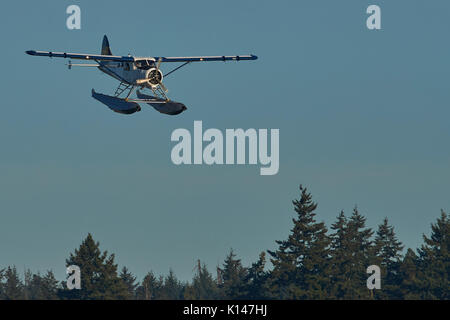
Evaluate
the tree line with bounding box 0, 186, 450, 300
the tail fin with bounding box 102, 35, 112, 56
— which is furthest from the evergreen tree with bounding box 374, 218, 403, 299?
the tail fin with bounding box 102, 35, 112, 56

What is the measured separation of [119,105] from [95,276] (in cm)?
6012

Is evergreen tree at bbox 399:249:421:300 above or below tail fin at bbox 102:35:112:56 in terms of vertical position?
below

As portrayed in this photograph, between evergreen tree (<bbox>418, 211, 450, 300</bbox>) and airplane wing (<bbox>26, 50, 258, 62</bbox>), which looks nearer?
airplane wing (<bbox>26, 50, 258, 62</bbox>)

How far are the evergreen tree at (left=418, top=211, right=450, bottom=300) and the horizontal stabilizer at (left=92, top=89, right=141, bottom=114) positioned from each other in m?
66.9

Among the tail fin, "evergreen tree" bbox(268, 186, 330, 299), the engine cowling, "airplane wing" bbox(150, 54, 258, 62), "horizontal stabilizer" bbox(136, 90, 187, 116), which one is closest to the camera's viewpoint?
the engine cowling

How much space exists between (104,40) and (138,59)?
17.2 metres

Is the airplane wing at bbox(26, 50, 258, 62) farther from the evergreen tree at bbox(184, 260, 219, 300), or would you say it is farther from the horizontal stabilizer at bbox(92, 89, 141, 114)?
the evergreen tree at bbox(184, 260, 219, 300)

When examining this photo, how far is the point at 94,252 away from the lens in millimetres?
136250

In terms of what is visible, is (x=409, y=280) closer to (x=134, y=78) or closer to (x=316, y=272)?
(x=316, y=272)

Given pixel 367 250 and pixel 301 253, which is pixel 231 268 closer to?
pixel 367 250

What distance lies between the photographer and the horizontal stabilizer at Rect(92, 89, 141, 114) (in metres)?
76.4

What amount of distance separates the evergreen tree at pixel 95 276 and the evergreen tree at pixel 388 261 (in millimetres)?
31938

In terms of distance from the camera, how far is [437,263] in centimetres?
14200
